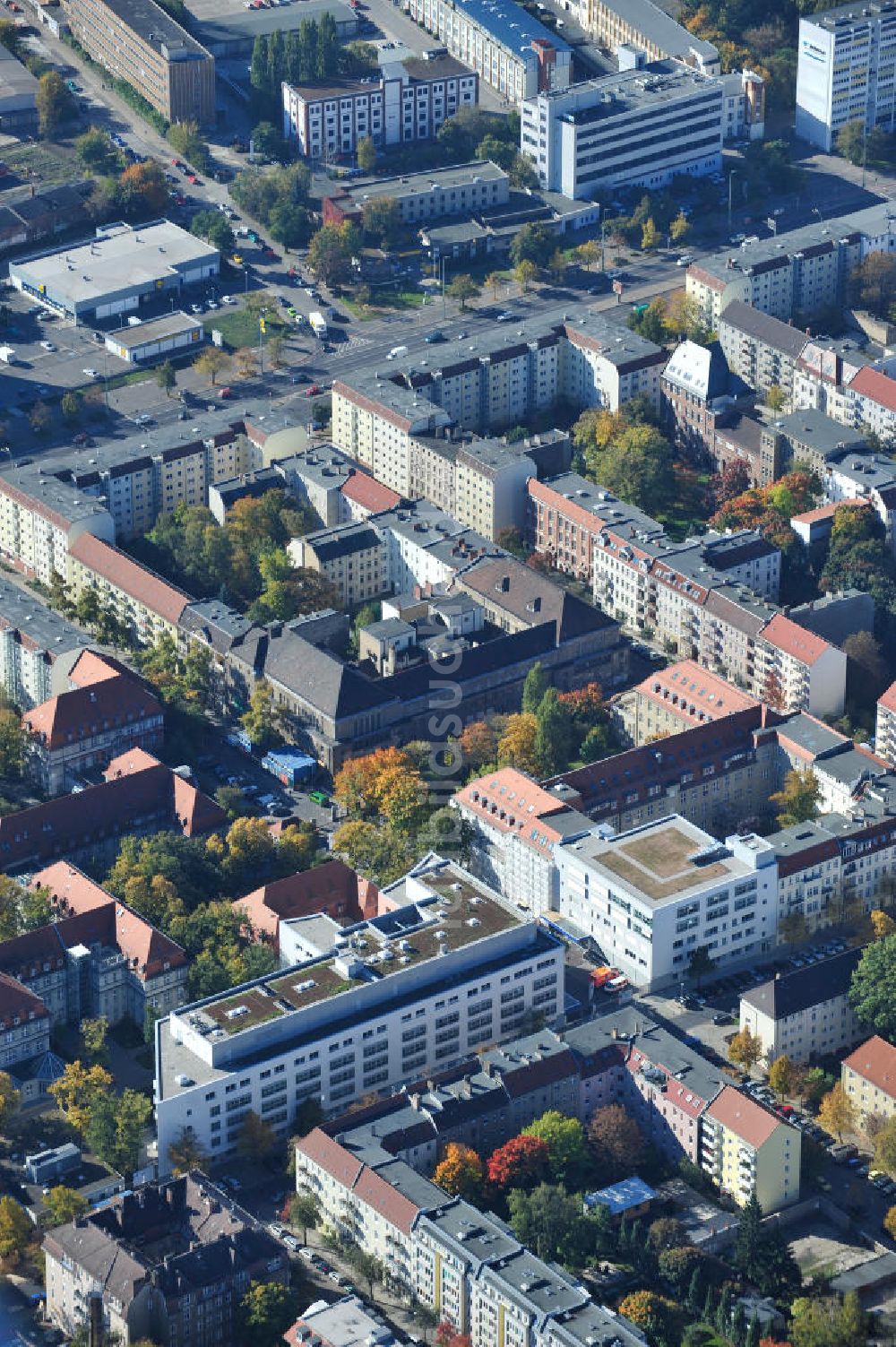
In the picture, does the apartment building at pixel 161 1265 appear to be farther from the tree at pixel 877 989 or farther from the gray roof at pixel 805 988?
the tree at pixel 877 989

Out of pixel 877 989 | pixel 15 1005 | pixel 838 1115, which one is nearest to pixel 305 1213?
pixel 15 1005

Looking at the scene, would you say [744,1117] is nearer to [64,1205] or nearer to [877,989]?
[877,989]

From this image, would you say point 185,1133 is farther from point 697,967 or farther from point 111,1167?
point 697,967

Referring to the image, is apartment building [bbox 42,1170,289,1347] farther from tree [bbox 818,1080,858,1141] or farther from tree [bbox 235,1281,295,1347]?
tree [bbox 818,1080,858,1141]

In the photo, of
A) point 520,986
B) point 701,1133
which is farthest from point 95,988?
point 701,1133

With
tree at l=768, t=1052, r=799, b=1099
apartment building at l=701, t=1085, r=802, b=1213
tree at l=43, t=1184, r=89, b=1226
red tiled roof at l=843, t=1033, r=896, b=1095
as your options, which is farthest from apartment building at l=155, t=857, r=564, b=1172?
red tiled roof at l=843, t=1033, r=896, b=1095

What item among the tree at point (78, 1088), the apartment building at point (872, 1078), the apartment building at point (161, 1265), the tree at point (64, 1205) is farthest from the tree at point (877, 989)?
the tree at point (64, 1205)
